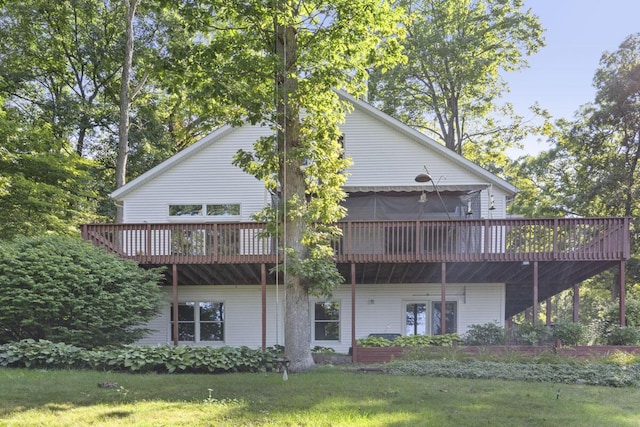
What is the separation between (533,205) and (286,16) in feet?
77.1

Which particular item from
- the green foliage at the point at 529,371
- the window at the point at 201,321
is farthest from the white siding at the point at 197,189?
the green foliage at the point at 529,371

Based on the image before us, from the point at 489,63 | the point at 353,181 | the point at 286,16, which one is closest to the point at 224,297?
the point at 353,181

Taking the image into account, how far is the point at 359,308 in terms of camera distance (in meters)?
16.1

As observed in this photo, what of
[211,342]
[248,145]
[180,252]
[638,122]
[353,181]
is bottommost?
[211,342]

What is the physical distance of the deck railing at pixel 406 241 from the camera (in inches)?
533

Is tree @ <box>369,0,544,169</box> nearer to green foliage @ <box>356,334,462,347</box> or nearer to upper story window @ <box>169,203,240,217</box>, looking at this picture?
upper story window @ <box>169,203,240,217</box>

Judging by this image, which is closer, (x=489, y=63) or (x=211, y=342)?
(x=211, y=342)

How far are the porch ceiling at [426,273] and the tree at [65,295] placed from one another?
8.03ft

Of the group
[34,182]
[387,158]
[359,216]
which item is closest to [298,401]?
[359,216]

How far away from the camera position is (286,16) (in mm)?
9133

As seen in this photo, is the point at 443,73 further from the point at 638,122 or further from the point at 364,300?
the point at 364,300

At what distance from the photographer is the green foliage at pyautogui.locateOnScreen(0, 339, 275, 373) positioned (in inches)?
373

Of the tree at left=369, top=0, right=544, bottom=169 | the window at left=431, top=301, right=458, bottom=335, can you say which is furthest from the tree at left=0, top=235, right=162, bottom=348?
the tree at left=369, top=0, right=544, bottom=169

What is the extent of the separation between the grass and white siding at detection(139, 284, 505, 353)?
277 inches
